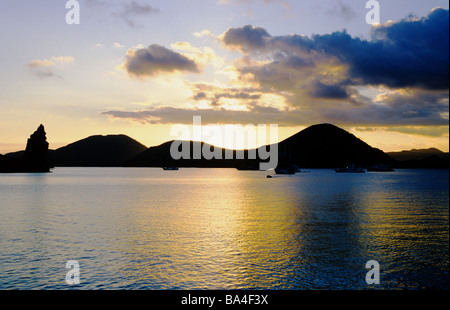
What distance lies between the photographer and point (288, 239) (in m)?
32.3

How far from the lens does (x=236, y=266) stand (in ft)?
77.2

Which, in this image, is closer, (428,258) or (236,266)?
(236,266)

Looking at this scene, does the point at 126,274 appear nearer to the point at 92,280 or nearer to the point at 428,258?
the point at 92,280

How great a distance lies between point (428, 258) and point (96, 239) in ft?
86.9

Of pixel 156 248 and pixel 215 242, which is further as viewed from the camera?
pixel 215 242

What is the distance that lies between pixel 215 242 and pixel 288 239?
21.2 feet

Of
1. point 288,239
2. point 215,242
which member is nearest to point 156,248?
point 215,242
